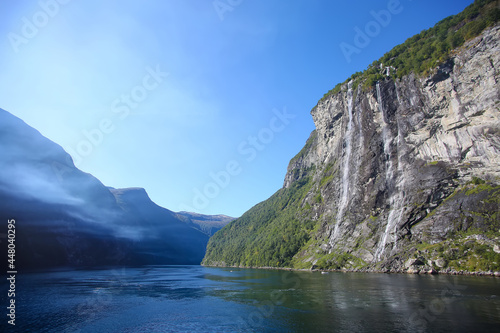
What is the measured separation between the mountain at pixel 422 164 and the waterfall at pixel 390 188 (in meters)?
0.46

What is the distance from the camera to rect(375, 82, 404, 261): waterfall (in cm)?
9875

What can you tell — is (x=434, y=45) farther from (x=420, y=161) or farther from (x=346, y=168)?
(x=346, y=168)

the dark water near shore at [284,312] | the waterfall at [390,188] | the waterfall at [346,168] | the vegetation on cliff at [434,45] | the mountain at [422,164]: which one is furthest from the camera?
the waterfall at [346,168]

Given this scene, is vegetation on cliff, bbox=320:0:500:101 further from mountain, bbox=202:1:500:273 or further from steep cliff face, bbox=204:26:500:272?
steep cliff face, bbox=204:26:500:272

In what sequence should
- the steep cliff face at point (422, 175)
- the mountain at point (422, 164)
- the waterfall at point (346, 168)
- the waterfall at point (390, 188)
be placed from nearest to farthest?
the steep cliff face at point (422, 175) < the mountain at point (422, 164) < the waterfall at point (390, 188) < the waterfall at point (346, 168)

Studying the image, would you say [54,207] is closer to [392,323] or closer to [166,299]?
[166,299]

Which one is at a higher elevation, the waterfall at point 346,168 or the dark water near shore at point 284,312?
the waterfall at point 346,168

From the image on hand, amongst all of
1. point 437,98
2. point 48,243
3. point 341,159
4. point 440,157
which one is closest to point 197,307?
point 440,157

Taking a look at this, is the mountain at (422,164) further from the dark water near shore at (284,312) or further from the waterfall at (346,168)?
the dark water near shore at (284,312)

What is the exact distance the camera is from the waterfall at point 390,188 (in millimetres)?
98750

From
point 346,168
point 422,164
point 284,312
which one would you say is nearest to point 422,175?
point 422,164

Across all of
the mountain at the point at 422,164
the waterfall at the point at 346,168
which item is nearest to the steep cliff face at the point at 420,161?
the mountain at the point at 422,164

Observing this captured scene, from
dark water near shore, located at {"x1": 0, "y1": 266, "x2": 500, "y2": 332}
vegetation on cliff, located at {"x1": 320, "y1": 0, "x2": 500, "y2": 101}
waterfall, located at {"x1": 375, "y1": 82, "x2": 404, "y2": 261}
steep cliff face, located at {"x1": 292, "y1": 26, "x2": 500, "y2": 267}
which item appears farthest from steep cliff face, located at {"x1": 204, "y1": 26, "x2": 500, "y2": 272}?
dark water near shore, located at {"x1": 0, "y1": 266, "x2": 500, "y2": 332}

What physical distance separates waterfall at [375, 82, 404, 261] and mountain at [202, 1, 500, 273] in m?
0.46
